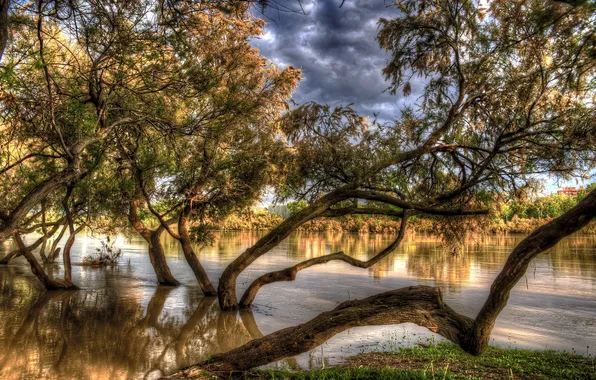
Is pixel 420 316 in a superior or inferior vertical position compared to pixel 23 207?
inferior

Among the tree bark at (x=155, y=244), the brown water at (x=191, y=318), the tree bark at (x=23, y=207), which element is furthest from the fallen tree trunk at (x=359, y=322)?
the tree bark at (x=155, y=244)

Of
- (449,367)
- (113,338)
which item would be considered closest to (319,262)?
(449,367)

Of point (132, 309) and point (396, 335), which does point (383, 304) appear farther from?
point (132, 309)

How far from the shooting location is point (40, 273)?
1496 centimetres

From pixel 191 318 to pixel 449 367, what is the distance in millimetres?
7257

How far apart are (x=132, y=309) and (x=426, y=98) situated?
9.95 metres

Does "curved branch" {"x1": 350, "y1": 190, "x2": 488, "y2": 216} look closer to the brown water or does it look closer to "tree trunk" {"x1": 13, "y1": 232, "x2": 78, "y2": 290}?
the brown water

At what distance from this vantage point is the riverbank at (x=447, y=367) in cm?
617

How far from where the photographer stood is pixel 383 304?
5.46 m

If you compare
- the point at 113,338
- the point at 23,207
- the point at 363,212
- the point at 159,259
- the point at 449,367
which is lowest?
the point at 113,338

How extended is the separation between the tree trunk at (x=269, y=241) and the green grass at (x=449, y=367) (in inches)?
152

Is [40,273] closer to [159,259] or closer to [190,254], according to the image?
[159,259]

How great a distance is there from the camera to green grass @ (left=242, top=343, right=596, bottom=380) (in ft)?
20.3

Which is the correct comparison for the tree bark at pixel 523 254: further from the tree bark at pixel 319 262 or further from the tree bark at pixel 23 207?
the tree bark at pixel 319 262
